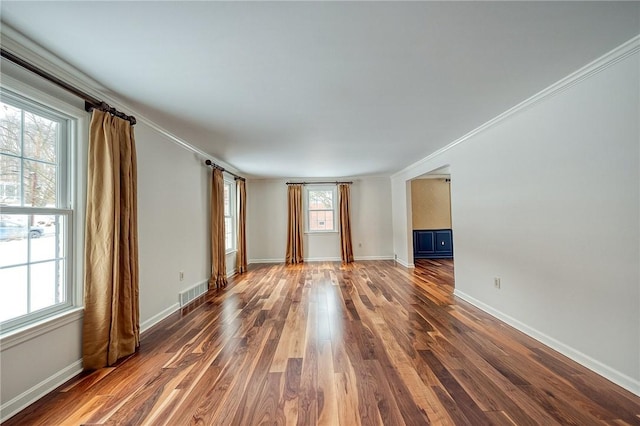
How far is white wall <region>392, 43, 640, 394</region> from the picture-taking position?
1743 mm

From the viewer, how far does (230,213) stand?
5734 mm

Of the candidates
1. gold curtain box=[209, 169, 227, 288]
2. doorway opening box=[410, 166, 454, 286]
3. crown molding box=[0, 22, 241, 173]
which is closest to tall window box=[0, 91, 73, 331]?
crown molding box=[0, 22, 241, 173]

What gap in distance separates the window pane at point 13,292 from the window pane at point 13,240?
0.20 ft

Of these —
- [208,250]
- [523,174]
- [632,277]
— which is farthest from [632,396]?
[208,250]

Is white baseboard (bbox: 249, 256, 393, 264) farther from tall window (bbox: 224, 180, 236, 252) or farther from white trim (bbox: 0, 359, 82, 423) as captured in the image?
white trim (bbox: 0, 359, 82, 423)

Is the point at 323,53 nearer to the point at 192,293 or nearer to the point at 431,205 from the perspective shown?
the point at 192,293

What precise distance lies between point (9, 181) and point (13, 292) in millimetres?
720

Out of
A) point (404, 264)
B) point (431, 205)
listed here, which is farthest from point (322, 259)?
point (431, 205)

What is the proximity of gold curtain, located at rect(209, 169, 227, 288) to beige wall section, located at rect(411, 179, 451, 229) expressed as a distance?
5.24 metres

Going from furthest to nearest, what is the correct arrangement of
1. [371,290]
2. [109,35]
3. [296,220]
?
[296,220] → [371,290] → [109,35]

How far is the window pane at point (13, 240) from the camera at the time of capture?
1.59 m

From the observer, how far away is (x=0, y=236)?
1.58m

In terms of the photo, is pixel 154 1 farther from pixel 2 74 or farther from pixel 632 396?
pixel 632 396

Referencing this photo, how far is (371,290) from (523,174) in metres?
2.63
